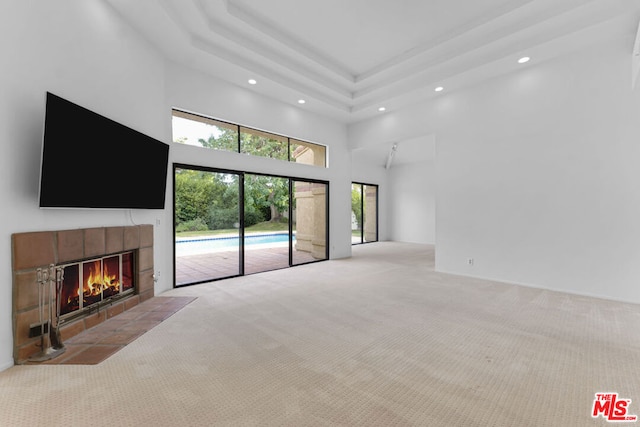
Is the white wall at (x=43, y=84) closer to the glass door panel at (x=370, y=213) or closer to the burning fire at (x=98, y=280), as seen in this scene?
the burning fire at (x=98, y=280)

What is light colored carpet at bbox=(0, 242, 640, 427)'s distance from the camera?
1.80m

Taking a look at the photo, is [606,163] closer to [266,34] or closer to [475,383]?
[475,383]

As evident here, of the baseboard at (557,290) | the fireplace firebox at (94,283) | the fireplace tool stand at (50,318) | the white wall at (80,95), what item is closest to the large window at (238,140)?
the white wall at (80,95)

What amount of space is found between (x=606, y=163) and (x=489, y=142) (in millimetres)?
1660

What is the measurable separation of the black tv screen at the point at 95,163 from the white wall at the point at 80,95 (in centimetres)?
20

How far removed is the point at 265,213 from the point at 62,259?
3629mm

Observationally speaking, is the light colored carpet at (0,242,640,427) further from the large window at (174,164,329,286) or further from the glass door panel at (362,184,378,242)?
the glass door panel at (362,184,378,242)

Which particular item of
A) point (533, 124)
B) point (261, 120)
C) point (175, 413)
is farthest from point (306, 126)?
Answer: point (175, 413)

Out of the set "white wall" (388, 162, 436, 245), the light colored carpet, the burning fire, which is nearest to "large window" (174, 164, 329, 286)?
the burning fire

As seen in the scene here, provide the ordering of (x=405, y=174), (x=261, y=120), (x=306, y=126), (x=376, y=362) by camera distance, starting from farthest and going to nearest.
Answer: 1. (x=405, y=174)
2. (x=306, y=126)
3. (x=261, y=120)
4. (x=376, y=362)

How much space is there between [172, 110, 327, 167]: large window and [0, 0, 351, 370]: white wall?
0.60 ft

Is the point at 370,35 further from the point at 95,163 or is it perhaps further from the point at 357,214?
the point at 357,214

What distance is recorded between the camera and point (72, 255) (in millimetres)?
2908

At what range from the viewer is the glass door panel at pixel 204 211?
4.82m
